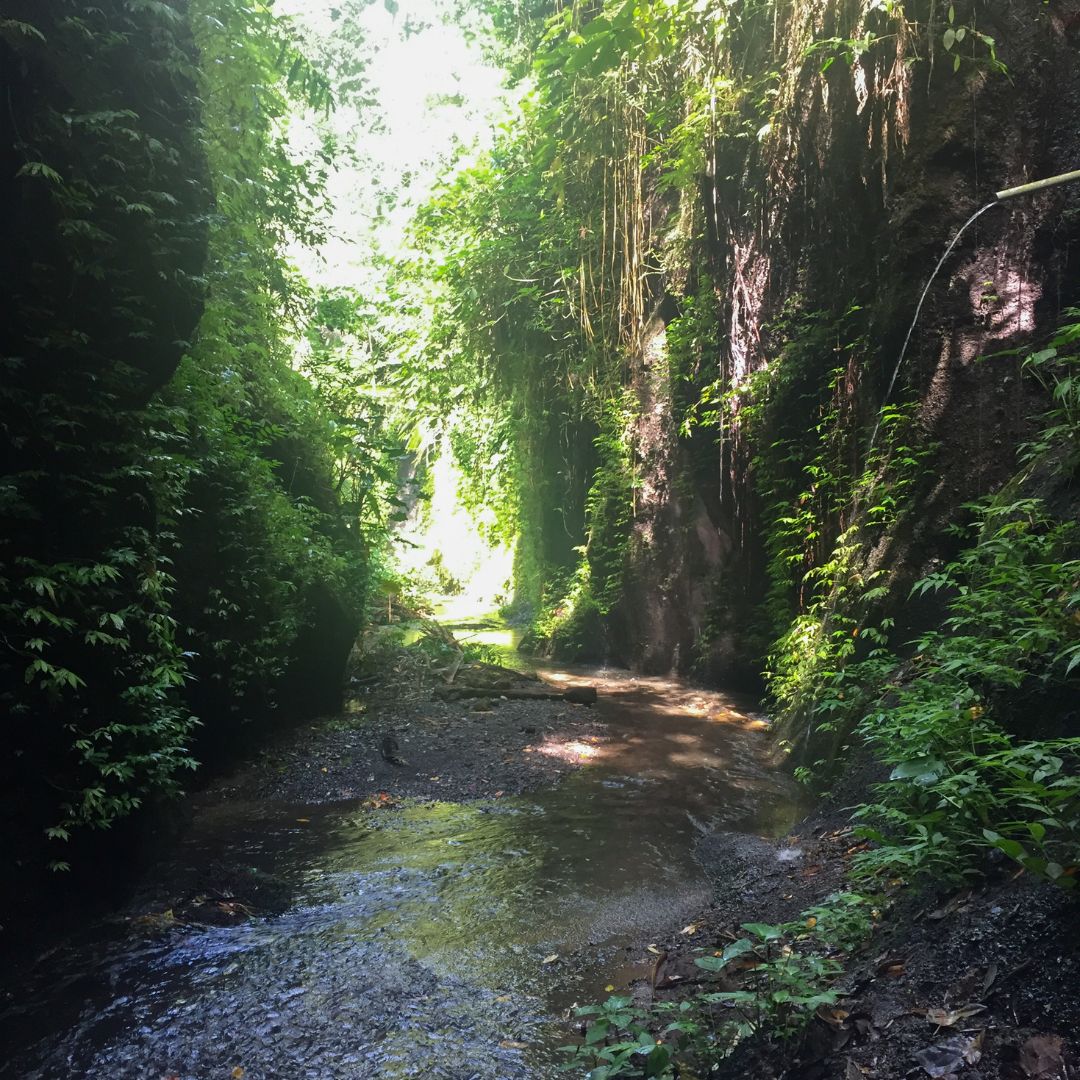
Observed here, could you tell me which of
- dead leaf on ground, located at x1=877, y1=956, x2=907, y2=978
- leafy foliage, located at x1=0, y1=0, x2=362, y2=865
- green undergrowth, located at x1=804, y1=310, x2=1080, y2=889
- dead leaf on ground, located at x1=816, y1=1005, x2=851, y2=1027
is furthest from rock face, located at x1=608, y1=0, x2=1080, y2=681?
leafy foliage, located at x1=0, y1=0, x2=362, y2=865

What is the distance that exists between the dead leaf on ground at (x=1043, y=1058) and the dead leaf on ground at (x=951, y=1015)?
0.20 meters

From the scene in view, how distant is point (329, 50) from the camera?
1422 cm

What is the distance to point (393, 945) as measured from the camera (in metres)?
3.87

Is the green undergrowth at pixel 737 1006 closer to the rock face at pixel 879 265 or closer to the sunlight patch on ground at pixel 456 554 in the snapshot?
the rock face at pixel 879 265

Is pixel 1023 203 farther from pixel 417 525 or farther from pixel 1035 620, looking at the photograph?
pixel 417 525

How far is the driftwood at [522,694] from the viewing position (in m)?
9.98

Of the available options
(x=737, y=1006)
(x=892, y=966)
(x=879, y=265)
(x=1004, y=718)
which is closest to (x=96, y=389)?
(x=737, y=1006)

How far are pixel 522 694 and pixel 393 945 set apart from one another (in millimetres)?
6319

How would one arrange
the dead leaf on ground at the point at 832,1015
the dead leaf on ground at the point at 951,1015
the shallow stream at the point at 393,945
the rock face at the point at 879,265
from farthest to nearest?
the rock face at the point at 879,265, the shallow stream at the point at 393,945, the dead leaf on ground at the point at 832,1015, the dead leaf on ground at the point at 951,1015

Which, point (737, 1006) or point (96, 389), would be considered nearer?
point (737, 1006)

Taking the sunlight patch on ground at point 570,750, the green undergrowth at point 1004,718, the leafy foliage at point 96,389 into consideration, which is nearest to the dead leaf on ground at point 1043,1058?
the green undergrowth at point 1004,718

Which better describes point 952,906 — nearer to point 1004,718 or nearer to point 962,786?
point 962,786

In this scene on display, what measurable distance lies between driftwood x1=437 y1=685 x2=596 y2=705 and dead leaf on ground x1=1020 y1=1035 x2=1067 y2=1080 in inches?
321

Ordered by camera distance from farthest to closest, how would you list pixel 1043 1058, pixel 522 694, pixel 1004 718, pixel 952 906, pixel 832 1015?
1. pixel 522 694
2. pixel 1004 718
3. pixel 952 906
4. pixel 832 1015
5. pixel 1043 1058
